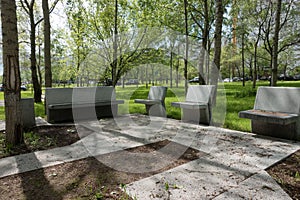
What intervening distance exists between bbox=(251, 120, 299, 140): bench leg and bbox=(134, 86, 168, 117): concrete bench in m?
2.82

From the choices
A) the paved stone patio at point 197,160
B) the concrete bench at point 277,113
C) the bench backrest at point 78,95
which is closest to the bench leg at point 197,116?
the paved stone patio at point 197,160

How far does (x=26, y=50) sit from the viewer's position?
927 inches

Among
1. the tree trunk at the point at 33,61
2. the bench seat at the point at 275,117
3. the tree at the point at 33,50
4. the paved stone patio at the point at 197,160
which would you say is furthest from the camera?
the tree trunk at the point at 33,61

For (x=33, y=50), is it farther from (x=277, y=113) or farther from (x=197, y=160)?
(x=277, y=113)

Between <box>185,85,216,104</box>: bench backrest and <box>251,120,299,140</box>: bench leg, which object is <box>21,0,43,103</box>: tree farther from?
<box>251,120,299,140</box>: bench leg

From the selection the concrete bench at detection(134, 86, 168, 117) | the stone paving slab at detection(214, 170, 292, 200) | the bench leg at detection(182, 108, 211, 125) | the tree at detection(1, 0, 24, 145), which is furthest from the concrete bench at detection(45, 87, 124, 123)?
the stone paving slab at detection(214, 170, 292, 200)

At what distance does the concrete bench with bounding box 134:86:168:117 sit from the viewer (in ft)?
22.3

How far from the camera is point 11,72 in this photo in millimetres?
3676

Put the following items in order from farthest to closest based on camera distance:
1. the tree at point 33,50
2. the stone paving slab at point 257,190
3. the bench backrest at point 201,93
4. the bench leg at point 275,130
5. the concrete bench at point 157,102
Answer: the tree at point 33,50 → the concrete bench at point 157,102 → the bench backrest at point 201,93 → the bench leg at point 275,130 → the stone paving slab at point 257,190

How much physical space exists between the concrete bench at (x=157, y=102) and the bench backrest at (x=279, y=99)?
2815 millimetres

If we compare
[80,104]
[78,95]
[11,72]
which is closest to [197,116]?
[80,104]

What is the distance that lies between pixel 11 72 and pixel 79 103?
2.66 m

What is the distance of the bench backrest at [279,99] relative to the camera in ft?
13.9

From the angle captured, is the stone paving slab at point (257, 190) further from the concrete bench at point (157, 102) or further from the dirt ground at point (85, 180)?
the concrete bench at point (157, 102)
